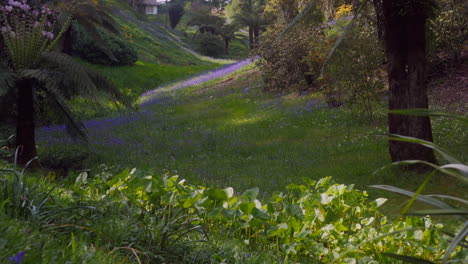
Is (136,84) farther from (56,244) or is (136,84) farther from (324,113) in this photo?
(56,244)

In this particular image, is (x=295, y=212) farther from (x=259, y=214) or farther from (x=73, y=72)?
(x=73, y=72)

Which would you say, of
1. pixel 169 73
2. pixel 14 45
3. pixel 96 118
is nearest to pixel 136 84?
pixel 169 73

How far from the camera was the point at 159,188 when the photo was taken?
3619 mm

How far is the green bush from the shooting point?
91.3 feet

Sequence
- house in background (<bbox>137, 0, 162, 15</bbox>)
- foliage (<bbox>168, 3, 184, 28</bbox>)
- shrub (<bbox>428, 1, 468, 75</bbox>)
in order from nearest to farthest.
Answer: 1. shrub (<bbox>428, 1, 468, 75</bbox>)
2. foliage (<bbox>168, 3, 184, 28</bbox>)
3. house in background (<bbox>137, 0, 162, 15</bbox>)

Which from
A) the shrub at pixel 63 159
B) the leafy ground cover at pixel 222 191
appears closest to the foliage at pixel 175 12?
the leafy ground cover at pixel 222 191

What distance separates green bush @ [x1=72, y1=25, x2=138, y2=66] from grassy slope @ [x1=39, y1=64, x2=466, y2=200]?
13.4 metres

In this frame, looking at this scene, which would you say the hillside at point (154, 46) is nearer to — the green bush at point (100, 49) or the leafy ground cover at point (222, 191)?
the green bush at point (100, 49)

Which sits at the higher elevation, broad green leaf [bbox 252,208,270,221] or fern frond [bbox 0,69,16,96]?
fern frond [bbox 0,69,16,96]

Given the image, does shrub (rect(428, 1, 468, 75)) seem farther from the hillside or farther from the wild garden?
the hillside

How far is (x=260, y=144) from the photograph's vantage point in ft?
33.4

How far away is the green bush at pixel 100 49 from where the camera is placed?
27828mm

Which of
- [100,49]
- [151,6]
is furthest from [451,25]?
[151,6]

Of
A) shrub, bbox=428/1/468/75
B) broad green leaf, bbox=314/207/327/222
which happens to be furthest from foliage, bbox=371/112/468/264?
shrub, bbox=428/1/468/75
